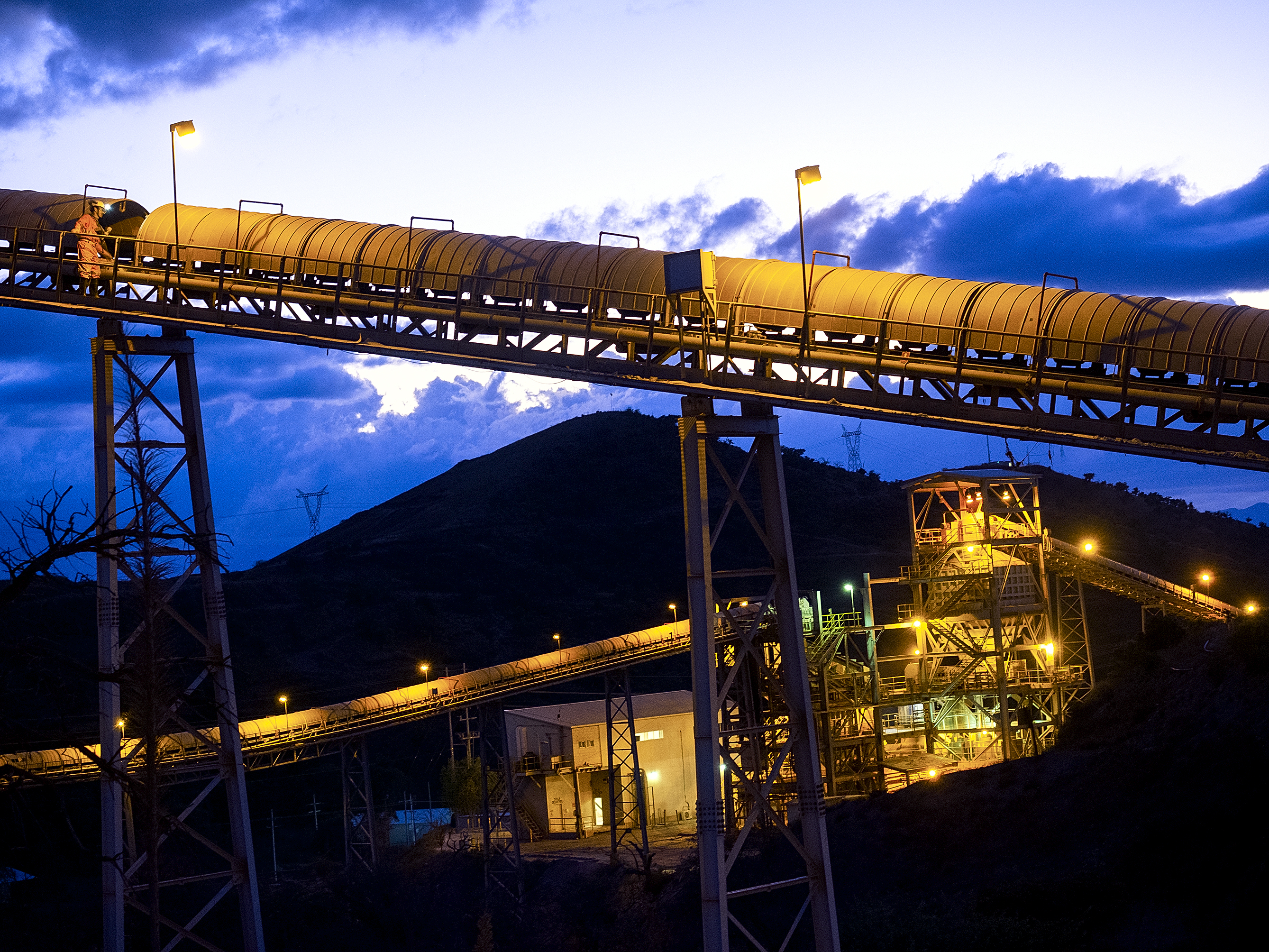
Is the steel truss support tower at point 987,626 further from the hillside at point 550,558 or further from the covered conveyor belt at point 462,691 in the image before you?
the hillside at point 550,558

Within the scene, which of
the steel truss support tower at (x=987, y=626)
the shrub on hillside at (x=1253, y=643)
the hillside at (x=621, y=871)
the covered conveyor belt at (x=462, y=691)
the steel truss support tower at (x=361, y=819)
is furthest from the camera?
the steel truss support tower at (x=987, y=626)

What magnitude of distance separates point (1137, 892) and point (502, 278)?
20.5 m

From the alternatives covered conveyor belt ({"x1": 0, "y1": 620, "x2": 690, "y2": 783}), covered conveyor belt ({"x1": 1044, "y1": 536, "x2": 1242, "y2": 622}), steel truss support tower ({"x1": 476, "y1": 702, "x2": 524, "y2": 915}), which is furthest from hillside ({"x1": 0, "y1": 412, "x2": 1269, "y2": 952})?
covered conveyor belt ({"x1": 0, "y1": 620, "x2": 690, "y2": 783})

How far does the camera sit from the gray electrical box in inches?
699

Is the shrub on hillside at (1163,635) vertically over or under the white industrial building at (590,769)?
over

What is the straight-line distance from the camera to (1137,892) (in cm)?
2798

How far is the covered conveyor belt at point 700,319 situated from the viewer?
15.9 m

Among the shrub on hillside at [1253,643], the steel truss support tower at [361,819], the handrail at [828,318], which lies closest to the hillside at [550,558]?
the steel truss support tower at [361,819]

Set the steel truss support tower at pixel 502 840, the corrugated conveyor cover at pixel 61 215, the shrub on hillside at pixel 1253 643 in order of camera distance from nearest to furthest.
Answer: the corrugated conveyor cover at pixel 61 215 < the shrub on hillside at pixel 1253 643 < the steel truss support tower at pixel 502 840

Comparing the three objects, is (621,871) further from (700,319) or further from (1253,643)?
(700,319)

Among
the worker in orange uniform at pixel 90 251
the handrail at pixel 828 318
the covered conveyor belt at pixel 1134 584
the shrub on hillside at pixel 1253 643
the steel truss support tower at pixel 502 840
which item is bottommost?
the steel truss support tower at pixel 502 840

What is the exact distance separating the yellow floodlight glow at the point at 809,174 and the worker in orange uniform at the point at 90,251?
41.3ft

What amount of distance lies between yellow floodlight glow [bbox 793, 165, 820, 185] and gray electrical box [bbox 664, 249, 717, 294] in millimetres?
1873

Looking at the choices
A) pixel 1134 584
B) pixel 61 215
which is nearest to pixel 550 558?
pixel 1134 584
